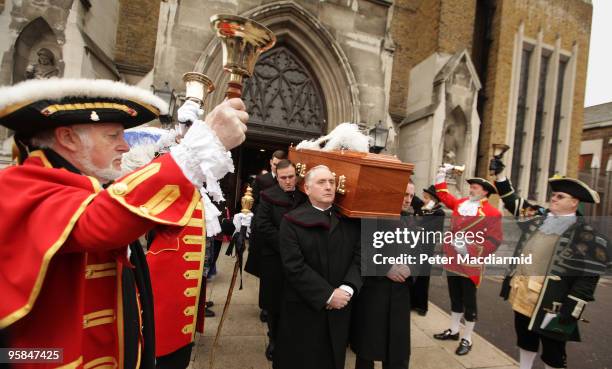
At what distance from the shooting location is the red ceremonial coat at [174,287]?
2033 mm

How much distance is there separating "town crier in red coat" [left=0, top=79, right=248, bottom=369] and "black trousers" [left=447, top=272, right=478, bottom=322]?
3.85 meters

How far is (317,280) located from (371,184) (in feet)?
2.93

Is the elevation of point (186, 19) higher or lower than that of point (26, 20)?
higher

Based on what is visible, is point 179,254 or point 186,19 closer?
point 179,254

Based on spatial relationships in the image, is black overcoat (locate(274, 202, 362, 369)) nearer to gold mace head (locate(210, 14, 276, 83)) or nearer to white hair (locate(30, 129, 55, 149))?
gold mace head (locate(210, 14, 276, 83))

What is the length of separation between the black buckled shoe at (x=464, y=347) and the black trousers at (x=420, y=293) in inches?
44.4

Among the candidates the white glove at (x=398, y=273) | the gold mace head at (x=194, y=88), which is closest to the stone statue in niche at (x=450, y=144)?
the white glove at (x=398, y=273)

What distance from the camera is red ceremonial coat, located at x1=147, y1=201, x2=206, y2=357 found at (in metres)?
2.03

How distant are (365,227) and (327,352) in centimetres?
108

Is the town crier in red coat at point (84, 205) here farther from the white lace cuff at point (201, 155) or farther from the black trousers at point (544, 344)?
the black trousers at point (544, 344)

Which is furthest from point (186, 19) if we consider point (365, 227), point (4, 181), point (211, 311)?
point (4, 181)

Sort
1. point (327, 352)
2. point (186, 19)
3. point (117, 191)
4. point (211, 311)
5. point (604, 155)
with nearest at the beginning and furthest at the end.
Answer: point (117, 191) → point (327, 352) → point (211, 311) → point (186, 19) → point (604, 155)

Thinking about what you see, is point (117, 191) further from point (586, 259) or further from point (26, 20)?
point (26, 20)

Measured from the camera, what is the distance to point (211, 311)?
4.25m
